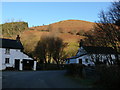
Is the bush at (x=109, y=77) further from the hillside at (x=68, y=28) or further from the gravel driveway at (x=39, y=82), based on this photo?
the hillside at (x=68, y=28)

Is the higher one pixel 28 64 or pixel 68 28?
pixel 68 28

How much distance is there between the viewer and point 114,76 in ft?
36.0

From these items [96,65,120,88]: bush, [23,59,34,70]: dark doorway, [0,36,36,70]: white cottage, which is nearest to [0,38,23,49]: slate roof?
[0,36,36,70]: white cottage

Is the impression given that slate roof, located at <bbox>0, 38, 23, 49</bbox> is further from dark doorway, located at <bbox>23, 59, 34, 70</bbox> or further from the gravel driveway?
the gravel driveway

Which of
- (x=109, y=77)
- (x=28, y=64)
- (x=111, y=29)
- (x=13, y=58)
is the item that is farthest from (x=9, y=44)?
(x=109, y=77)

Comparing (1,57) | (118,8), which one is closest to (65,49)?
(1,57)

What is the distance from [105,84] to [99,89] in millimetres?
569

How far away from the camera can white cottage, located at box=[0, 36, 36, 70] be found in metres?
38.2

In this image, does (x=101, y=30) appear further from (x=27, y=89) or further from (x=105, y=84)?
(x=27, y=89)

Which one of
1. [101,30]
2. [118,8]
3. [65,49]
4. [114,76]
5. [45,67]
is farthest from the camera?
[65,49]

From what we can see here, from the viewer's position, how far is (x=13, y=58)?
39469 mm

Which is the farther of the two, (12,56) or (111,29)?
(12,56)

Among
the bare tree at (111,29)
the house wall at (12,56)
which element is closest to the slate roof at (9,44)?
the house wall at (12,56)

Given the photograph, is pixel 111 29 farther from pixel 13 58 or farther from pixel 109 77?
pixel 13 58
